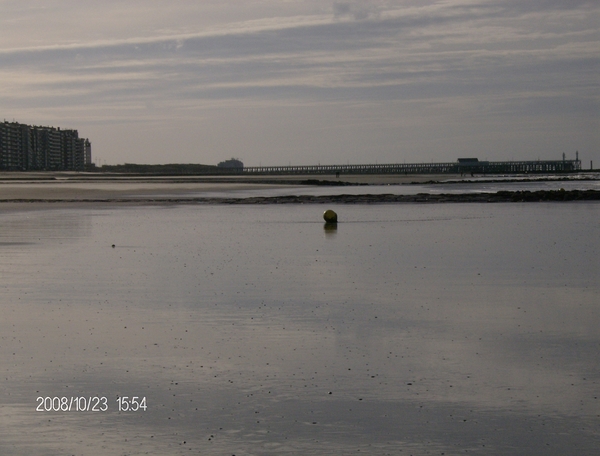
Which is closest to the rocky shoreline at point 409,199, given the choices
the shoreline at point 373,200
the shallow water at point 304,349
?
the shoreline at point 373,200

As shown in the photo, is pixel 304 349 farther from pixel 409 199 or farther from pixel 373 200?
pixel 409 199

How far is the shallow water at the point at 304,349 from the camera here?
26.6ft

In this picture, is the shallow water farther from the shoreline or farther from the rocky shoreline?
the rocky shoreline

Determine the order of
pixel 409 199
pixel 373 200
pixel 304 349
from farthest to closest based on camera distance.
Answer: pixel 409 199 < pixel 373 200 < pixel 304 349

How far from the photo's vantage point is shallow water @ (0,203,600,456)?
8.11 m

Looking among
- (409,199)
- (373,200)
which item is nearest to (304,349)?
(373,200)

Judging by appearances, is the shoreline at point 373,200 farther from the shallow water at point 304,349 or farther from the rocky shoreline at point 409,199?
the shallow water at point 304,349

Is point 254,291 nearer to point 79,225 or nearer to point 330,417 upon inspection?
point 330,417

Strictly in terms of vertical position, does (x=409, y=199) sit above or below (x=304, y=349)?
above

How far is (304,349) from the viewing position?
11.4 m

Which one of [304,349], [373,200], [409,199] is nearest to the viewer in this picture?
[304,349]

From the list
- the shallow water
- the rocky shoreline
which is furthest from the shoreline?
the shallow water

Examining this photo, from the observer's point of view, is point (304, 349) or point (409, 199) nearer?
point (304, 349)

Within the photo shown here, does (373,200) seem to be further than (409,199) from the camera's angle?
No
